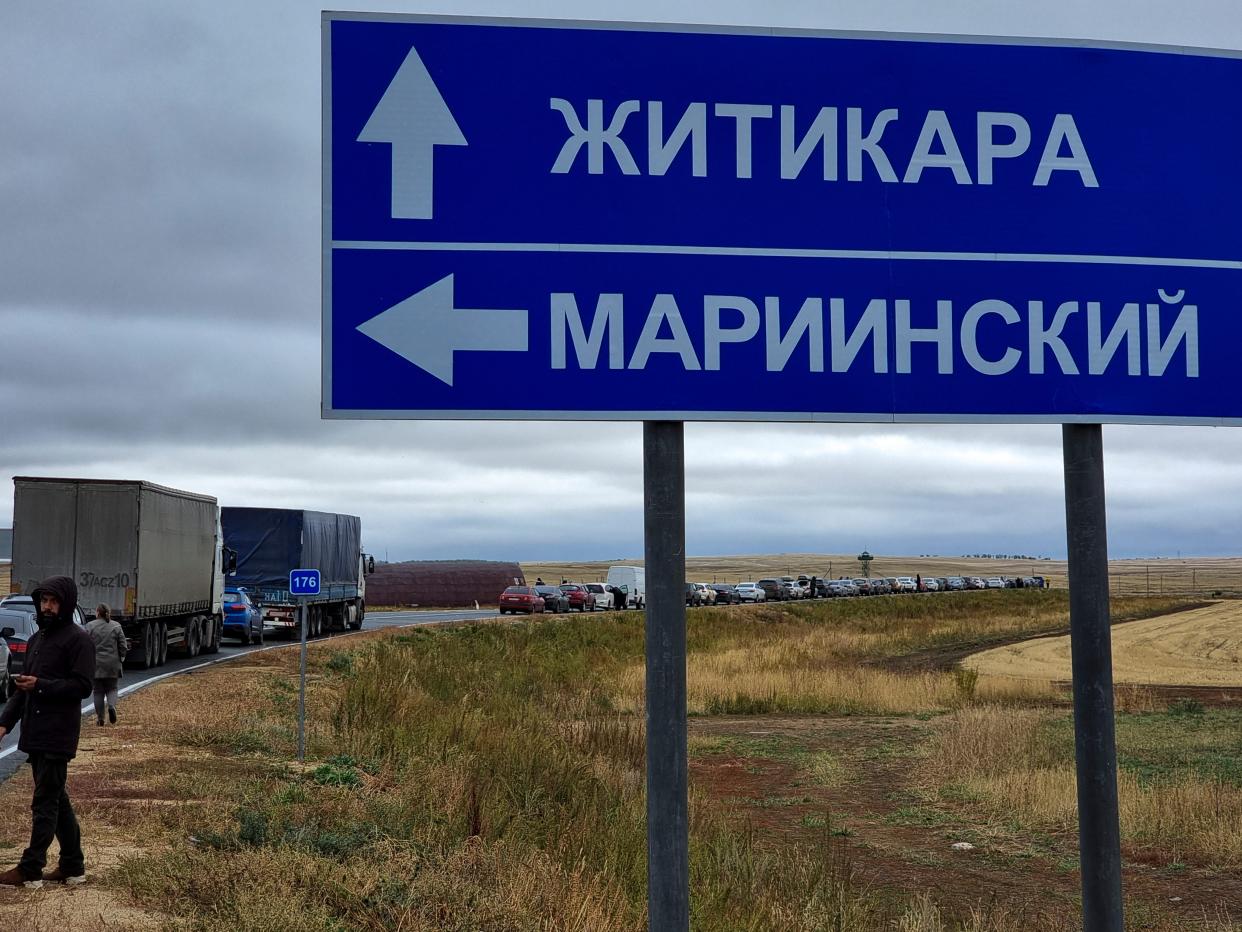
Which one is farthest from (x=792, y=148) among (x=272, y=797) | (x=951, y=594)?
(x=951, y=594)

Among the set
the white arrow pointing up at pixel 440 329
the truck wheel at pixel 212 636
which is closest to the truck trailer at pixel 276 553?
the truck wheel at pixel 212 636

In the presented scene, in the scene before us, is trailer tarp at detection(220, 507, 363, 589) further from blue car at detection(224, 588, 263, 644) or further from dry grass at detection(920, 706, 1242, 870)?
dry grass at detection(920, 706, 1242, 870)

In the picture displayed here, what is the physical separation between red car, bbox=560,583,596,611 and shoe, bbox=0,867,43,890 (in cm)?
5652

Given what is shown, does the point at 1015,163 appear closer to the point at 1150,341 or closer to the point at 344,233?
the point at 1150,341

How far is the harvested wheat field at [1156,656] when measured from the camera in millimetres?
36156

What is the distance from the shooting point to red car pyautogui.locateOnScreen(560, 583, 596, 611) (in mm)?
66125

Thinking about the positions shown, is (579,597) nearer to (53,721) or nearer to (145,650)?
(145,650)

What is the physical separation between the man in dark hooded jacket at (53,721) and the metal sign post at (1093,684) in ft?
23.3

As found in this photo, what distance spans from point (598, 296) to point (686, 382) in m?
0.32

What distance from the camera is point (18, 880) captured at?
350 inches

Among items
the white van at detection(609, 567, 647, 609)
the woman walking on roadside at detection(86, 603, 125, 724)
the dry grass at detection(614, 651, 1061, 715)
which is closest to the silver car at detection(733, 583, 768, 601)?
the white van at detection(609, 567, 647, 609)

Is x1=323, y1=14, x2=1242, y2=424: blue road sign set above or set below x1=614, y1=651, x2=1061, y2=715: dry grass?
above

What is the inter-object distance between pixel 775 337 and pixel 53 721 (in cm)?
718

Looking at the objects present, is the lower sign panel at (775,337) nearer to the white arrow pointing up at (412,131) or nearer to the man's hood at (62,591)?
the white arrow pointing up at (412,131)
